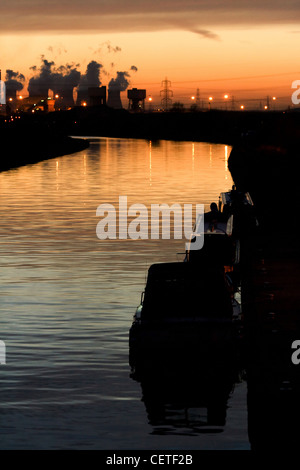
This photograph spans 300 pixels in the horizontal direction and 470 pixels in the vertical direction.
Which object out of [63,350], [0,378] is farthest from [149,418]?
[63,350]

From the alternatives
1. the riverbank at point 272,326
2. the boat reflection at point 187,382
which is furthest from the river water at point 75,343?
the riverbank at point 272,326

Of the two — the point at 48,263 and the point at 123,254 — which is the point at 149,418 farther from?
the point at 123,254

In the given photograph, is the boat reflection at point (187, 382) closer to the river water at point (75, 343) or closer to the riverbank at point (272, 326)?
the river water at point (75, 343)

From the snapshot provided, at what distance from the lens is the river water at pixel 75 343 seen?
19.0 meters

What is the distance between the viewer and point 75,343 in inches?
1056

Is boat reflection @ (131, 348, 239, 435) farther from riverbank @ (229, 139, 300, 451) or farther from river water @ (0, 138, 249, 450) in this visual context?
riverbank @ (229, 139, 300, 451)

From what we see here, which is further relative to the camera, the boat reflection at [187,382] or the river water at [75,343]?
the boat reflection at [187,382]

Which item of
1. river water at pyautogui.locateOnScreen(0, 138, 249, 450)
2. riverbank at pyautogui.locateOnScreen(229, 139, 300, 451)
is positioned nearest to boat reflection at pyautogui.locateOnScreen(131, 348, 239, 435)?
river water at pyautogui.locateOnScreen(0, 138, 249, 450)

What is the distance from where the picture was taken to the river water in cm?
1898

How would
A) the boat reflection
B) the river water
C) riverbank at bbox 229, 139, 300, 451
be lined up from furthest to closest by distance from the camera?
the boat reflection → the river water → riverbank at bbox 229, 139, 300, 451

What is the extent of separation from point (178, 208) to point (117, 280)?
37017 millimetres

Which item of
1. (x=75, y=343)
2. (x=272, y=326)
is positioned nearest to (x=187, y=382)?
(x=75, y=343)

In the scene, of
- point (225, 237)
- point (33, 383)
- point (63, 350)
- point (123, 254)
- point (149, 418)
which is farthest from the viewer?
point (123, 254)
